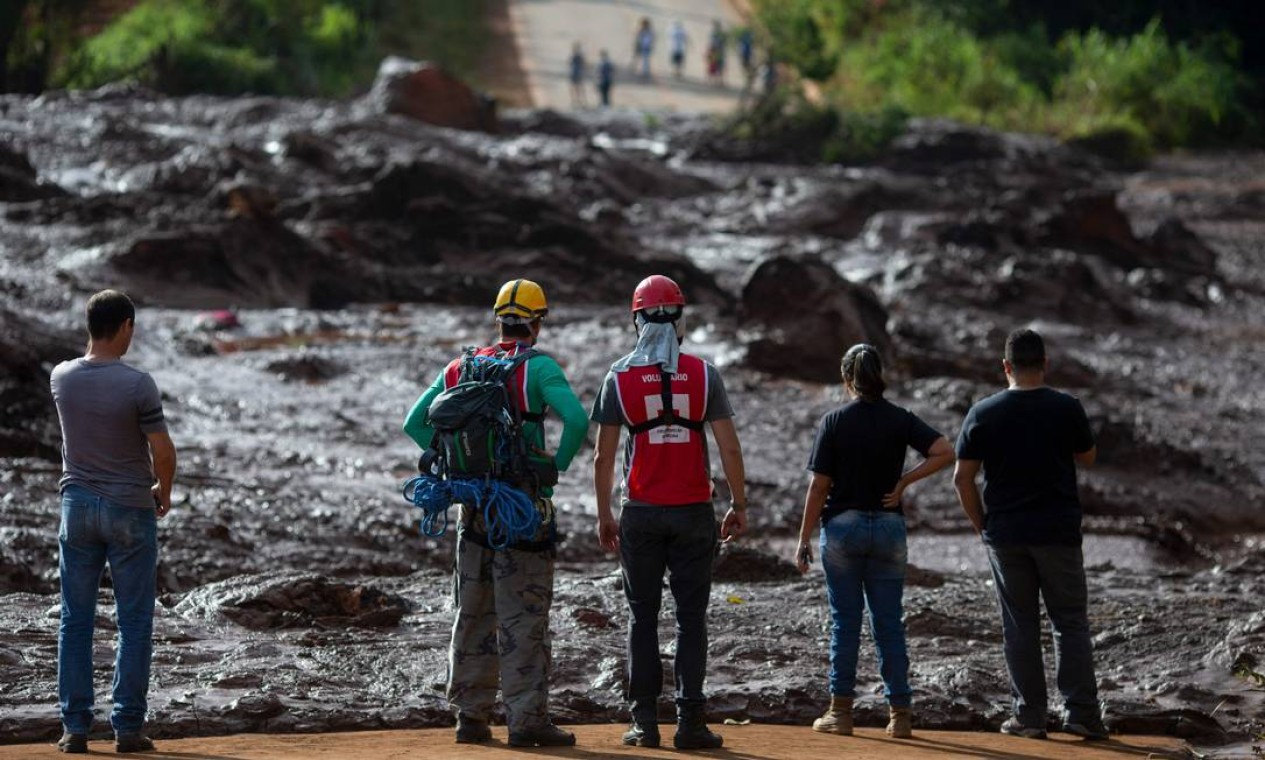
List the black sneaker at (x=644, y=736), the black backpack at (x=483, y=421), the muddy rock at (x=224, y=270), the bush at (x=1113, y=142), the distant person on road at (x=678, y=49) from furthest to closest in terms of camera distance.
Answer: the distant person on road at (x=678, y=49) → the bush at (x=1113, y=142) → the muddy rock at (x=224, y=270) → the black sneaker at (x=644, y=736) → the black backpack at (x=483, y=421)

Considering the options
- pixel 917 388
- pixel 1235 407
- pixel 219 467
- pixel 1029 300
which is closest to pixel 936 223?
pixel 1029 300

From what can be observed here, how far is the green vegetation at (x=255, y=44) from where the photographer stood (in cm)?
3825

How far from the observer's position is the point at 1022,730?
26.2ft

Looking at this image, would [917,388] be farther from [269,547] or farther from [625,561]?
[625,561]

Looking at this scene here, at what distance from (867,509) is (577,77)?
3594 cm

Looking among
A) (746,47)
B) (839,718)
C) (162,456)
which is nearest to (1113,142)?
(746,47)

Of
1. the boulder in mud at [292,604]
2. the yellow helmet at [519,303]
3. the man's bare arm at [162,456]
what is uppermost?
the yellow helmet at [519,303]

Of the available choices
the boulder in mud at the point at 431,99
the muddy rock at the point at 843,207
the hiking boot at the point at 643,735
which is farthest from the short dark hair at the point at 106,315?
the boulder in mud at the point at 431,99

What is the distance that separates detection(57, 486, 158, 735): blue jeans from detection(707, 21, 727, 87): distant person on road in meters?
38.0

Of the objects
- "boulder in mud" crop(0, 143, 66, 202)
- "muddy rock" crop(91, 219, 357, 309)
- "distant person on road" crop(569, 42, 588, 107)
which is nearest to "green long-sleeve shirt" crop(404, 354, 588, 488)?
"muddy rock" crop(91, 219, 357, 309)

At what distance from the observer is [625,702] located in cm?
841

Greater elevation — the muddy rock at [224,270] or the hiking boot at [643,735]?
the muddy rock at [224,270]

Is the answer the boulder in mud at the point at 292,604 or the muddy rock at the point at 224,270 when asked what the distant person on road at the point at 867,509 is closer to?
the boulder in mud at the point at 292,604

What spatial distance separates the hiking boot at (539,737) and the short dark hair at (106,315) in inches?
77.4
